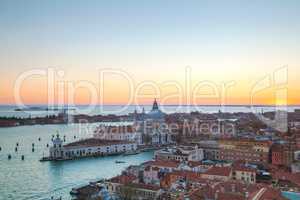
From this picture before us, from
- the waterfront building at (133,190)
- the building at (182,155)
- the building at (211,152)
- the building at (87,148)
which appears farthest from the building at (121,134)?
the waterfront building at (133,190)

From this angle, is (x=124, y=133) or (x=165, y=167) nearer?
(x=165, y=167)

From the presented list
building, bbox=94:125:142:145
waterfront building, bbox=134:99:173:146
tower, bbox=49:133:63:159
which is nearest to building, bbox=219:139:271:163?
waterfront building, bbox=134:99:173:146

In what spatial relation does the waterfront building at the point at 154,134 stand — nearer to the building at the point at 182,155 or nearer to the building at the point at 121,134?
the building at the point at 121,134

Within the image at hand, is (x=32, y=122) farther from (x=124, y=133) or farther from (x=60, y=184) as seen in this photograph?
(x=60, y=184)

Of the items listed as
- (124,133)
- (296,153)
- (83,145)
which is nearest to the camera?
(296,153)

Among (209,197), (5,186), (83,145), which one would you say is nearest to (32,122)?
(83,145)

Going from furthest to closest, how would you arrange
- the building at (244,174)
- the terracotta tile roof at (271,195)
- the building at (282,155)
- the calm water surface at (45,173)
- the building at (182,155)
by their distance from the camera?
the building at (182,155)
the building at (282,155)
the building at (244,174)
the calm water surface at (45,173)
the terracotta tile roof at (271,195)

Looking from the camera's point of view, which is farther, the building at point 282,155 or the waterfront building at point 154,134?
the waterfront building at point 154,134
